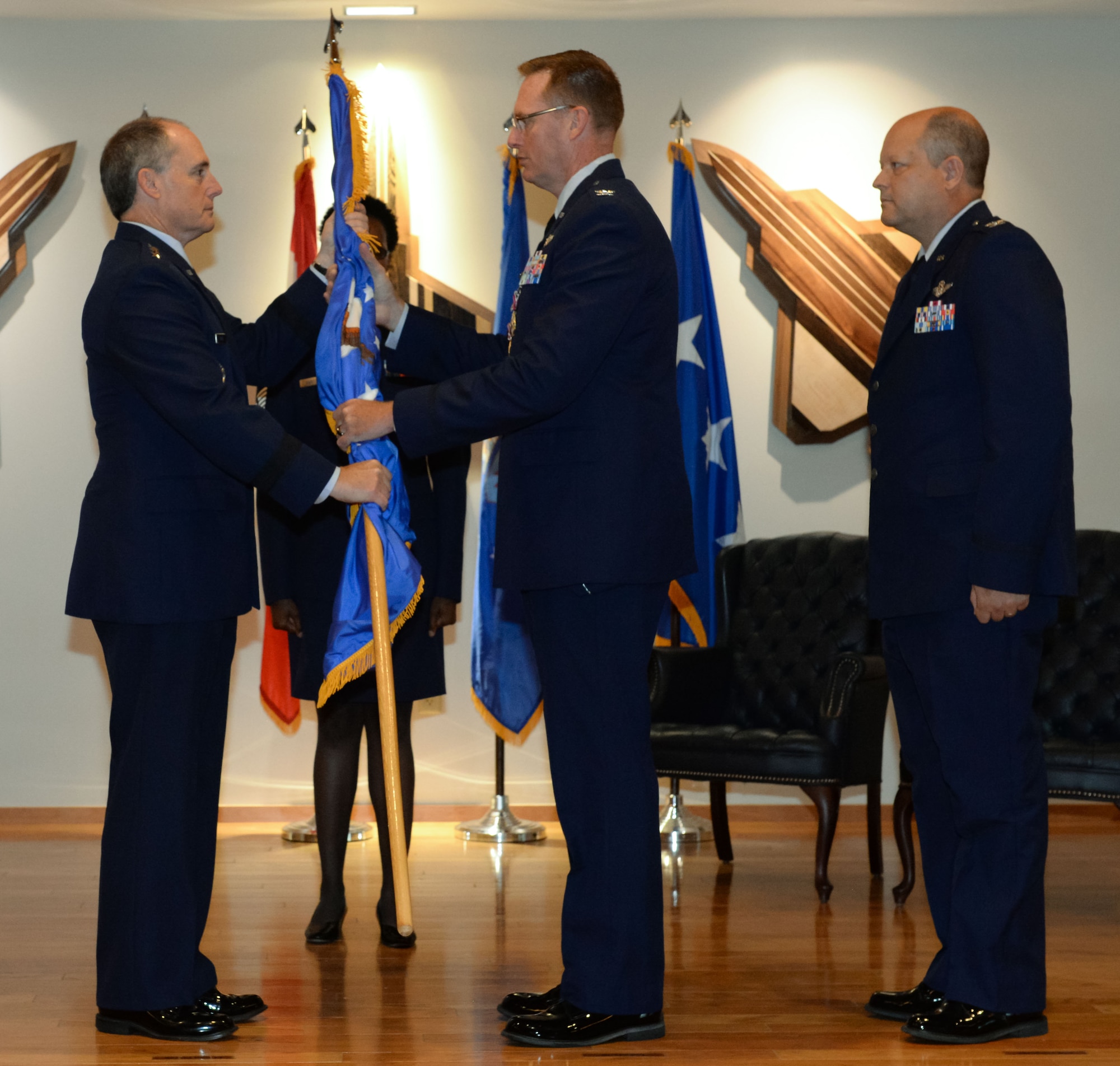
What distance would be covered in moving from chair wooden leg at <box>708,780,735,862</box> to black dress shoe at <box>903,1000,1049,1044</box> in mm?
1958

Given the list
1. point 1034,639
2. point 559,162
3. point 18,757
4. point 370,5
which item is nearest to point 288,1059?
point 1034,639

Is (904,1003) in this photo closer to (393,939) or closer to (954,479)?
(954,479)

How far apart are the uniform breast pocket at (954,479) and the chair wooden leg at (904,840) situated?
5.24 feet

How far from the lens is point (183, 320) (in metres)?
2.63

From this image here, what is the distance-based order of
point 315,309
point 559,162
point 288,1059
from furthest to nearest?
point 315,309 < point 559,162 < point 288,1059

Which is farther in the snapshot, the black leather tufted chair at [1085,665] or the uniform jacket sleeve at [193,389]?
the black leather tufted chair at [1085,665]

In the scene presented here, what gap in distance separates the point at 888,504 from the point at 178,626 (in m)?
1.43

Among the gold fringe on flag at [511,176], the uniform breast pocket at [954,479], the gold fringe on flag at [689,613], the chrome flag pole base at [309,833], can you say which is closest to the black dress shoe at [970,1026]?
the uniform breast pocket at [954,479]

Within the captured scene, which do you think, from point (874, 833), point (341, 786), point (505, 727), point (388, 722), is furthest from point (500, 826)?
point (388, 722)

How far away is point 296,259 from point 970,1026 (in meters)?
3.67

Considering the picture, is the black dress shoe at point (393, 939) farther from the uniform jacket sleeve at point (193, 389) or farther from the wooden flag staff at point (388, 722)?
the uniform jacket sleeve at point (193, 389)

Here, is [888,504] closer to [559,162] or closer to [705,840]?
[559,162]

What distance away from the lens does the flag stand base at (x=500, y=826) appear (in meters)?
4.95

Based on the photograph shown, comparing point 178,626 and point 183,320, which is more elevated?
point 183,320
